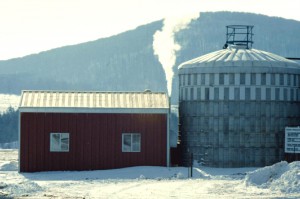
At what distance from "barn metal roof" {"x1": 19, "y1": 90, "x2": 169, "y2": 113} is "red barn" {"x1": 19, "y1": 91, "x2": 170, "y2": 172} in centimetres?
5

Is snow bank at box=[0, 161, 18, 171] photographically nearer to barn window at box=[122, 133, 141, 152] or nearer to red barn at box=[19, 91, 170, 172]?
red barn at box=[19, 91, 170, 172]

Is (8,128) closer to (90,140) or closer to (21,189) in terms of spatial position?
(90,140)

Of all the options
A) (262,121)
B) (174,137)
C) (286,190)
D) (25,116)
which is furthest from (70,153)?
(286,190)

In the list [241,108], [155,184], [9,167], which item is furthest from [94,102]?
[155,184]

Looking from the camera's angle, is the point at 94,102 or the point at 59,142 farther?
the point at 94,102

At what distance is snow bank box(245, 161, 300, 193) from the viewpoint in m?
33.8

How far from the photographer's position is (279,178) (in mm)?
35125

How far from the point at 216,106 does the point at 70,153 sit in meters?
9.73

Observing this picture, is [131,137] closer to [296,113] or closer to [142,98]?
[142,98]

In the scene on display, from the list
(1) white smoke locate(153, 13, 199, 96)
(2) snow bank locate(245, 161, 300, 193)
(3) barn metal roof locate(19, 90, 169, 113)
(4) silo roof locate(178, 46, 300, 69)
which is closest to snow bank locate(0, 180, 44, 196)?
(3) barn metal roof locate(19, 90, 169, 113)

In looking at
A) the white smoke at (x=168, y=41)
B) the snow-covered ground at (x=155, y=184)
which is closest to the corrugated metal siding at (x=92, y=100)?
the snow-covered ground at (x=155, y=184)

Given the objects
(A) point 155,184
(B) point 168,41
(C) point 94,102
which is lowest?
(A) point 155,184

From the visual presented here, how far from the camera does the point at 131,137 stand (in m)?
44.8

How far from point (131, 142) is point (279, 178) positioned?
483 inches
